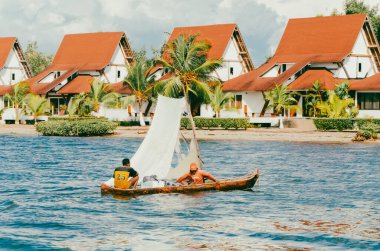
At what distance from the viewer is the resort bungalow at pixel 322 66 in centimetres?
6838

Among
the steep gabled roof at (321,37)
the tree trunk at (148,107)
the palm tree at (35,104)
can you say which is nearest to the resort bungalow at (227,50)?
the steep gabled roof at (321,37)

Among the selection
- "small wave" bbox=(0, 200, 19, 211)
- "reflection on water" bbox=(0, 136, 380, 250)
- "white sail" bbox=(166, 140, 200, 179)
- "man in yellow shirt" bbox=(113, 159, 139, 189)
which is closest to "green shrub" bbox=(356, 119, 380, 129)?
"reflection on water" bbox=(0, 136, 380, 250)

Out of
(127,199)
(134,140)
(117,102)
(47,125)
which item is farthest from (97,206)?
(117,102)

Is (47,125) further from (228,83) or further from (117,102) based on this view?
(228,83)

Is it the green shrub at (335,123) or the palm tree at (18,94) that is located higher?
the palm tree at (18,94)

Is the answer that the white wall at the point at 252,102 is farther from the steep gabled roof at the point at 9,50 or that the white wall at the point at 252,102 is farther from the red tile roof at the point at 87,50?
the steep gabled roof at the point at 9,50

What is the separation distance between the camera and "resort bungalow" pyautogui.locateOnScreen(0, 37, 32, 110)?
87312 millimetres

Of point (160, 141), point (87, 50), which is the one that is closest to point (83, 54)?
point (87, 50)

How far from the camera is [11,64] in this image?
88312 millimetres

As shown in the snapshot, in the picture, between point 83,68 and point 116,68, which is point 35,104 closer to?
point 83,68

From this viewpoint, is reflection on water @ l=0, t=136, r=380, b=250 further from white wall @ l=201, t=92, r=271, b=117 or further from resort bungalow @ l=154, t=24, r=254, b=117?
resort bungalow @ l=154, t=24, r=254, b=117

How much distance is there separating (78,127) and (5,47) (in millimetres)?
27164

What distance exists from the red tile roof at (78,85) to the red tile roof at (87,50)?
111 centimetres

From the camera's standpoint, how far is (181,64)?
67.2 metres
